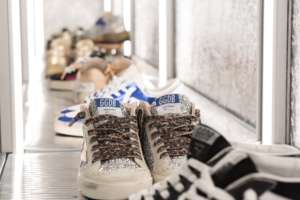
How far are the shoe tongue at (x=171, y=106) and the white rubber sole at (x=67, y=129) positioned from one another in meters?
0.51

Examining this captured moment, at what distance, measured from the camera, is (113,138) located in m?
1.07

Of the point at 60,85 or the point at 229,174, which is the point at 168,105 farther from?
the point at 60,85

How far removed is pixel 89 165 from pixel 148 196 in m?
0.24

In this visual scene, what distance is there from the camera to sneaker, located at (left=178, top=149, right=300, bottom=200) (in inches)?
28.1

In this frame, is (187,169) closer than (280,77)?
Yes

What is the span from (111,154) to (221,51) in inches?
40.1

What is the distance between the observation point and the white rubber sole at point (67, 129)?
162 centimetres

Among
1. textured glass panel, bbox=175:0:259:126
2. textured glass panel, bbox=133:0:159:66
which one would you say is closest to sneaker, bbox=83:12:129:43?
textured glass panel, bbox=133:0:159:66

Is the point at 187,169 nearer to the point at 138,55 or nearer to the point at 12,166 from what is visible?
the point at 12,166

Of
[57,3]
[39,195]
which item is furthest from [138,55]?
[39,195]

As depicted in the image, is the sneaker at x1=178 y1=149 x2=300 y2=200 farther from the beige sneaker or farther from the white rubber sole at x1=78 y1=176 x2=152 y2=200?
the beige sneaker

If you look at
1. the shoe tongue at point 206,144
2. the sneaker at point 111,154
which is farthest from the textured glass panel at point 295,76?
the shoe tongue at point 206,144

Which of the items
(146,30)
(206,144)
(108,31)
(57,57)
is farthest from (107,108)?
(108,31)

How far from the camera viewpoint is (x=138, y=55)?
3.18m
